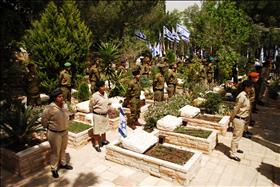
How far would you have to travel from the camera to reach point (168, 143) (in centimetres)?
795

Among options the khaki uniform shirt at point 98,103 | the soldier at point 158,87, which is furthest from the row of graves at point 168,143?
the soldier at point 158,87

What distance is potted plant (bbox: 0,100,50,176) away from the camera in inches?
238

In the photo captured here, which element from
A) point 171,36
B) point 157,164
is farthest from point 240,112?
point 171,36

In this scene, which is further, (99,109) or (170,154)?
(99,109)

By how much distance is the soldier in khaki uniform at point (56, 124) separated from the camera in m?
5.75

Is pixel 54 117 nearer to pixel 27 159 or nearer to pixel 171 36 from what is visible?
pixel 27 159

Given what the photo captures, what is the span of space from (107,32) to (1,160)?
1963 cm

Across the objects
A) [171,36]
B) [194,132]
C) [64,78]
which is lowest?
[194,132]

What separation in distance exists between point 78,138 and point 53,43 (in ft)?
17.4

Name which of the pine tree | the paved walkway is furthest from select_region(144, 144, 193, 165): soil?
the pine tree

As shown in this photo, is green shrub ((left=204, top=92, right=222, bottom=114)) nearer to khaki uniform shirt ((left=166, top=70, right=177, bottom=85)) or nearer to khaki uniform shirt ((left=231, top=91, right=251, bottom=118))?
khaki uniform shirt ((left=166, top=70, right=177, bottom=85))

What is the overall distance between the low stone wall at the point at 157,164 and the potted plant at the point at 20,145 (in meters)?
1.51

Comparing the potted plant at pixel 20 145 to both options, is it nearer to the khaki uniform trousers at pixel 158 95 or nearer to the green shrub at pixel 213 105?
the khaki uniform trousers at pixel 158 95

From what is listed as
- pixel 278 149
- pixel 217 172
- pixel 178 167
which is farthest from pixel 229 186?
pixel 278 149
